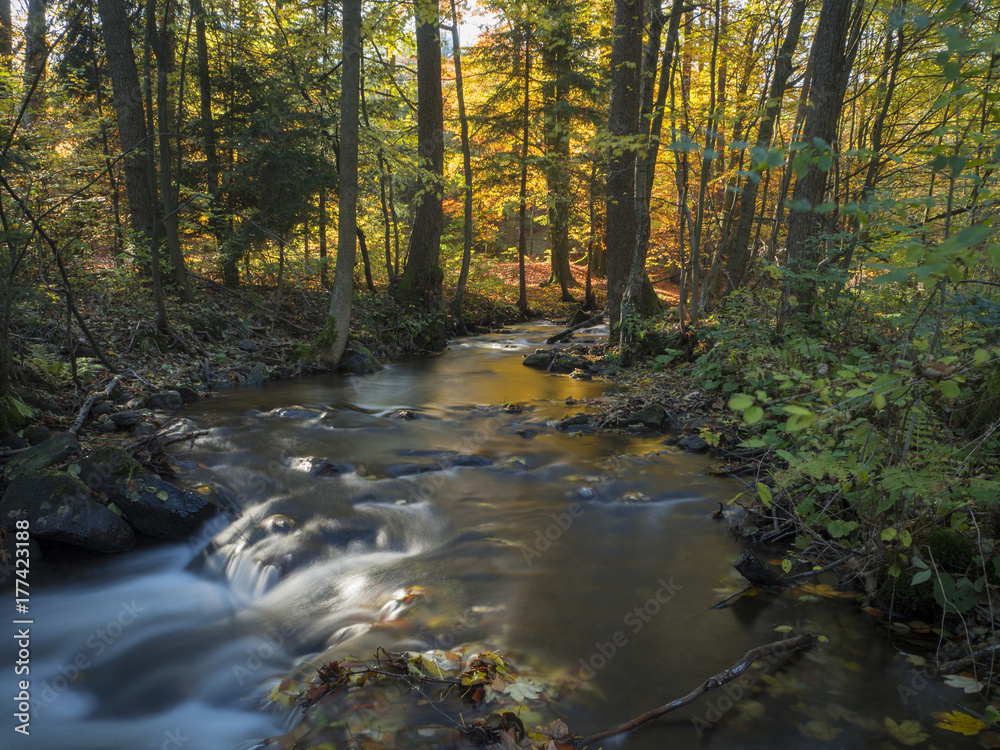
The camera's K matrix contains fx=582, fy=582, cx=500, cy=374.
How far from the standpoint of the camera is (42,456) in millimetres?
5309

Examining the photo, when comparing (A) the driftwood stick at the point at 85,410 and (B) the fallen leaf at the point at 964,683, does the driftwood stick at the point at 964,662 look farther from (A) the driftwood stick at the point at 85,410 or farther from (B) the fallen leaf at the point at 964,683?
(A) the driftwood stick at the point at 85,410

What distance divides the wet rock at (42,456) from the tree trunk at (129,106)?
6.52 meters

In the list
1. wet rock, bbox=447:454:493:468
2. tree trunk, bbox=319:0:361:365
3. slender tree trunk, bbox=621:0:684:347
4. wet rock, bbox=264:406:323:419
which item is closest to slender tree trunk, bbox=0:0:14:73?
tree trunk, bbox=319:0:361:365

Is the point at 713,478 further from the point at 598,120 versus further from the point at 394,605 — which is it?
the point at 598,120

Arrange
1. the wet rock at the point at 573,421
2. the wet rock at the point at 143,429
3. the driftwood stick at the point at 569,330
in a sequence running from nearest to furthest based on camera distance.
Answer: the wet rock at the point at 143,429
the wet rock at the point at 573,421
the driftwood stick at the point at 569,330

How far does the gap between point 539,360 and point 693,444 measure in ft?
21.2

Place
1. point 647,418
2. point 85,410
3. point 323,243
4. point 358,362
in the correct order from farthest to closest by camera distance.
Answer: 1. point 323,243
2. point 358,362
3. point 647,418
4. point 85,410

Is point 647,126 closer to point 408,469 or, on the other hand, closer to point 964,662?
point 408,469

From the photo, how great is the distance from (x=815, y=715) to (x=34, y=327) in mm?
10525

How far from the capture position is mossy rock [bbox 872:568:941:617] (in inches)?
149

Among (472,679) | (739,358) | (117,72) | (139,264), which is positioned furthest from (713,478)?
(117,72)

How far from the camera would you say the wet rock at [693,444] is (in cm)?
732

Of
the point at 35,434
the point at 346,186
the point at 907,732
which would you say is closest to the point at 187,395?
the point at 35,434

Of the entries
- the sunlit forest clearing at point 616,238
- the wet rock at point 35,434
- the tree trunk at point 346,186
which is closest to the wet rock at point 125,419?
the sunlit forest clearing at point 616,238
